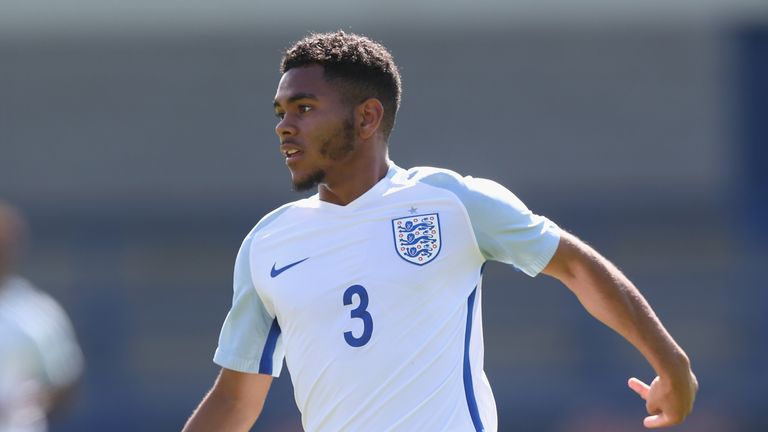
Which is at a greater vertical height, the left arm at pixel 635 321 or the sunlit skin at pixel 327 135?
the sunlit skin at pixel 327 135

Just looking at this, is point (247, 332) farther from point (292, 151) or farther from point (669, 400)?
point (669, 400)

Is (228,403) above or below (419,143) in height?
below

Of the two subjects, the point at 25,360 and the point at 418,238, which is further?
the point at 25,360

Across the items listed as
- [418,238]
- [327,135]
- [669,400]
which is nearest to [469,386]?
[418,238]

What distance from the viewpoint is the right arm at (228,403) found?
429 cm

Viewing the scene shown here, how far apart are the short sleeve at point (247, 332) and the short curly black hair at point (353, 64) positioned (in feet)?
1.79

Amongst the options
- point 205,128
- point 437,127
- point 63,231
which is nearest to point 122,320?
point 63,231

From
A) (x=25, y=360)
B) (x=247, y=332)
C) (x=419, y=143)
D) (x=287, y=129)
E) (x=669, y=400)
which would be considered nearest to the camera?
(x=669, y=400)

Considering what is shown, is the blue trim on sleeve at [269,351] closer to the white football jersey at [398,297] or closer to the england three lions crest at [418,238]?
the white football jersey at [398,297]

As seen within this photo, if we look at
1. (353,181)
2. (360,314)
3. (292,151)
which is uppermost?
(292,151)

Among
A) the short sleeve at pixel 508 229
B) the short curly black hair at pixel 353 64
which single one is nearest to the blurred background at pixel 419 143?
the short curly black hair at pixel 353 64

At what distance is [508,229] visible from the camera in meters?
4.06

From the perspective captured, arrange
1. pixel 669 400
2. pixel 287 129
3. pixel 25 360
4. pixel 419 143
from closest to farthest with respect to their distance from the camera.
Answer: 1. pixel 669 400
2. pixel 287 129
3. pixel 25 360
4. pixel 419 143

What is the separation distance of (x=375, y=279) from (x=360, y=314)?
0.34ft
